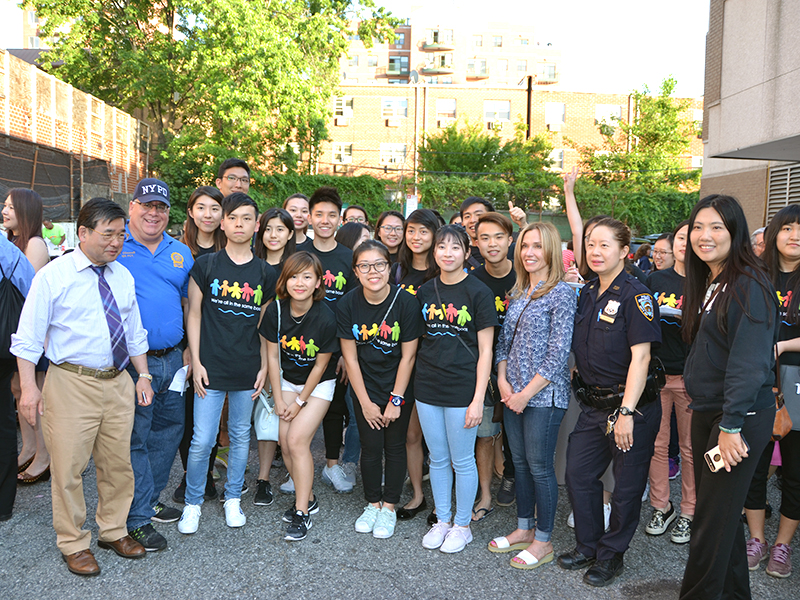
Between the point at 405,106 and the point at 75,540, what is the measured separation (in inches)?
1692

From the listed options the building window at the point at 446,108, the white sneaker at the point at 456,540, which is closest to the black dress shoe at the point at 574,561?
the white sneaker at the point at 456,540

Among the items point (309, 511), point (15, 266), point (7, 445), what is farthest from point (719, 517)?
point (15, 266)

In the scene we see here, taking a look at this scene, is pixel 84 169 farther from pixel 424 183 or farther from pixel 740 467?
pixel 740 467

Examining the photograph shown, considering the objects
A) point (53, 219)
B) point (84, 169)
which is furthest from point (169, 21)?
point (53, 219)

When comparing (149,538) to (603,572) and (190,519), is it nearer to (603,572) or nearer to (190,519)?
(190,519)

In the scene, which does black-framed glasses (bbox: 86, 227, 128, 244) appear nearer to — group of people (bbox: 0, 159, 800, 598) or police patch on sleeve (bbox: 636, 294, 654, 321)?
group of people (bbox: 0, 159, 800, 598)

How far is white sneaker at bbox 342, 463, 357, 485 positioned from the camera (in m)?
4.71

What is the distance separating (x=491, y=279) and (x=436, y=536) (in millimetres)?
1771

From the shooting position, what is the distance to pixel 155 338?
12.2 feet

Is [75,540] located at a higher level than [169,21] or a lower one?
lower

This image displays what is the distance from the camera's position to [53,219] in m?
17.6

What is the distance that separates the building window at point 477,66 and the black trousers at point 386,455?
62.0m

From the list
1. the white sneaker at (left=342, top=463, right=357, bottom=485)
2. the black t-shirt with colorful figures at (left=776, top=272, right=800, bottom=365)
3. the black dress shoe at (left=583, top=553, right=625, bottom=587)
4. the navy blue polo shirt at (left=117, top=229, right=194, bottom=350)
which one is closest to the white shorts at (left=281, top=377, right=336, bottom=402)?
the navy blue polo shirt at (left=117, top=229, right=194, bottom=350)

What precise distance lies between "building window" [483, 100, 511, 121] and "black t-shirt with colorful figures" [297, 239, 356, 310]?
4176cm
